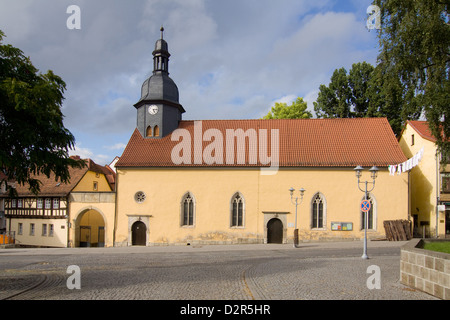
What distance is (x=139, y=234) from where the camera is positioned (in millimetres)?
28641

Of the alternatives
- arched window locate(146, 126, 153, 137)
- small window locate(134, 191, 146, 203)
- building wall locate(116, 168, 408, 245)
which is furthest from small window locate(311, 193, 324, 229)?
arched window locate(146, 126, 153, 137)

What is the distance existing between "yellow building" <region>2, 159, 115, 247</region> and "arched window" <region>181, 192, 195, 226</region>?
5131 mm

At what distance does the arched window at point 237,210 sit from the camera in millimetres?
28375

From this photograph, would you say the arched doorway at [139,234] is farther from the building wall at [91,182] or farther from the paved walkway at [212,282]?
the paved walkway at [212,282]

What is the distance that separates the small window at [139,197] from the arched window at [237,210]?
6519 millimetres

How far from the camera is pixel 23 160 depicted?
9188mm

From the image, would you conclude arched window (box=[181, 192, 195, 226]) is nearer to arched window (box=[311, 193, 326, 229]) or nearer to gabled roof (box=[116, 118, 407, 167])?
gabled roof (box=[116, 118, 407, 167])

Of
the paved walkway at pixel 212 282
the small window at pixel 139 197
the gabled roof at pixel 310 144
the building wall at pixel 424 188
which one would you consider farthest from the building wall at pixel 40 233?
the building wall at pixel 424 188

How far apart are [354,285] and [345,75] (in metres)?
32.9

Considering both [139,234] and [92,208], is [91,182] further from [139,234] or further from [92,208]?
[139,234]

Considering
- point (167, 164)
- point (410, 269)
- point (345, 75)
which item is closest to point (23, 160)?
point (410, 269)

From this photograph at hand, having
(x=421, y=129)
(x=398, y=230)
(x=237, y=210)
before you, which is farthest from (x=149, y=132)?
(x=421, y=129)

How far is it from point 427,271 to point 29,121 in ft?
33.1
